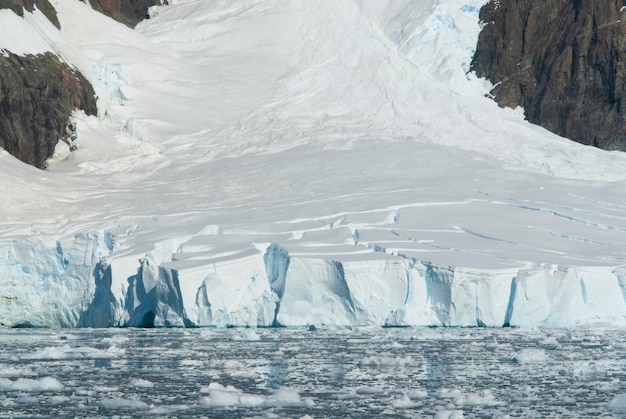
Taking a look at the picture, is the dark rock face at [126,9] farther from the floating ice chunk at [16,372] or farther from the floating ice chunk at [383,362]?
the floating ice chunk at [383,362]

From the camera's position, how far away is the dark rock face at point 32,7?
131 ft

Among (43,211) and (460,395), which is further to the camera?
(43,211)

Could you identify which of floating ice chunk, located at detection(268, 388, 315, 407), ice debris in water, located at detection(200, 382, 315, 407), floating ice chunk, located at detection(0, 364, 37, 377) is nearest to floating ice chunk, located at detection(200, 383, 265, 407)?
ice debris in water, located at detection(200, 382, 315, 407)

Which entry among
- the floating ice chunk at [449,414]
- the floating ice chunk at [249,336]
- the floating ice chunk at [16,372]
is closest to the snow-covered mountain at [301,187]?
the floating ice chunk at [249,336]

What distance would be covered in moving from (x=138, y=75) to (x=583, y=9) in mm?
17956

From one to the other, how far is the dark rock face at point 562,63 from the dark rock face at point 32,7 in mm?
16810

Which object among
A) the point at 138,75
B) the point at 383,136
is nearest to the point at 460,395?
the point at 383,136

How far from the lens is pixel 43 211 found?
108ft

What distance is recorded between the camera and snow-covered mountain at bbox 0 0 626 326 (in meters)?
27.5

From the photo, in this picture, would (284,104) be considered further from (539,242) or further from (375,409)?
(375,409)

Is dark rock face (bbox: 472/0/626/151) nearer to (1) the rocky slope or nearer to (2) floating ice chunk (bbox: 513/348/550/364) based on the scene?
(1) the rocky slope

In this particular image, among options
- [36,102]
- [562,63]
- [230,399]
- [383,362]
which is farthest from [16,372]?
[562,63]

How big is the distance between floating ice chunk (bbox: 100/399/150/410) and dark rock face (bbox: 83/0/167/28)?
3720cm

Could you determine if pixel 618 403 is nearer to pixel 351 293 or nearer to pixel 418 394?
pixel 418 394
